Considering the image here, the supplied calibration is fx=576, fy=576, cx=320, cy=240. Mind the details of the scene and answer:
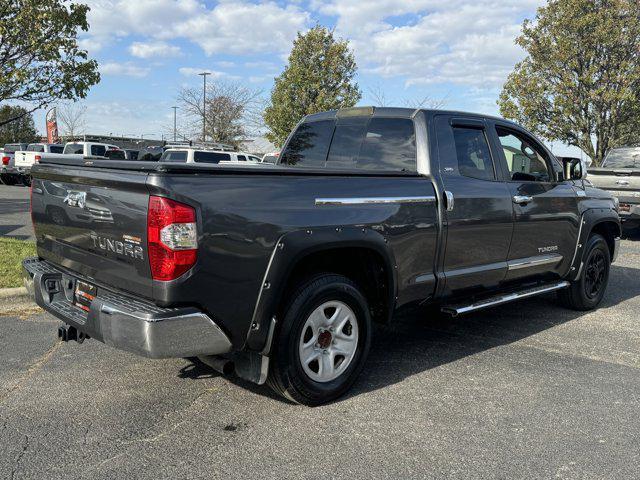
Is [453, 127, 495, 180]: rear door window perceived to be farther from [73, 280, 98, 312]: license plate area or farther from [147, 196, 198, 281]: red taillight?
[73, 280, 98, 312]: license plate area

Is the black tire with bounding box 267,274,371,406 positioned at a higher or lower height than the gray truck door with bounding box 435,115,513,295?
lower

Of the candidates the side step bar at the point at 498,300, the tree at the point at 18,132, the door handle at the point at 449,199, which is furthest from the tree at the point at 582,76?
the tree at the point at 18,132

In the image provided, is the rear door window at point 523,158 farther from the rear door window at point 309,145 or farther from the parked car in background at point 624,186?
the parked car in background at point 624,186

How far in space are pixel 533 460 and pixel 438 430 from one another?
54 cm

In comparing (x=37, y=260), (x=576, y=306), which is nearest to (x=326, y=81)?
(x=576, y=306)

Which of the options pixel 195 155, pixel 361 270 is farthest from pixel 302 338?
pixel 195 155

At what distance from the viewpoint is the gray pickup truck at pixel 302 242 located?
3.01 m

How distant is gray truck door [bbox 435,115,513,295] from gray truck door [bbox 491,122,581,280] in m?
0.16

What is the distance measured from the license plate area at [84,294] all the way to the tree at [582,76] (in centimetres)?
1829

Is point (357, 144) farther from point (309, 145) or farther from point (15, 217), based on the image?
point (15, 217)

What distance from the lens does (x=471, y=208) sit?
4496mm

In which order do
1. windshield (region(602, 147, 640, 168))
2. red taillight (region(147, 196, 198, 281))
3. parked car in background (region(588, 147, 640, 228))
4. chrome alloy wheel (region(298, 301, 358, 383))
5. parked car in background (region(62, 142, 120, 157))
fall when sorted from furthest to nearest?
parked car in background (region(62, 142, 120, 157)) → windshield (region(602, 147, 640, 168)) → parked car in background (region(588, 147, 640, 228)) → chrome alloy wheel (region(298, 301, 358, 383)) → red taillight (region(147, 196, 198, 281))

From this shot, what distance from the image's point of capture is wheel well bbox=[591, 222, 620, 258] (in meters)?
6.44

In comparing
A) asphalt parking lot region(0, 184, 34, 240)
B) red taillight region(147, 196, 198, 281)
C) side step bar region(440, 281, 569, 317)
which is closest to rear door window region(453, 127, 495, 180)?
side step bar region(440, 281, 569, 317)
